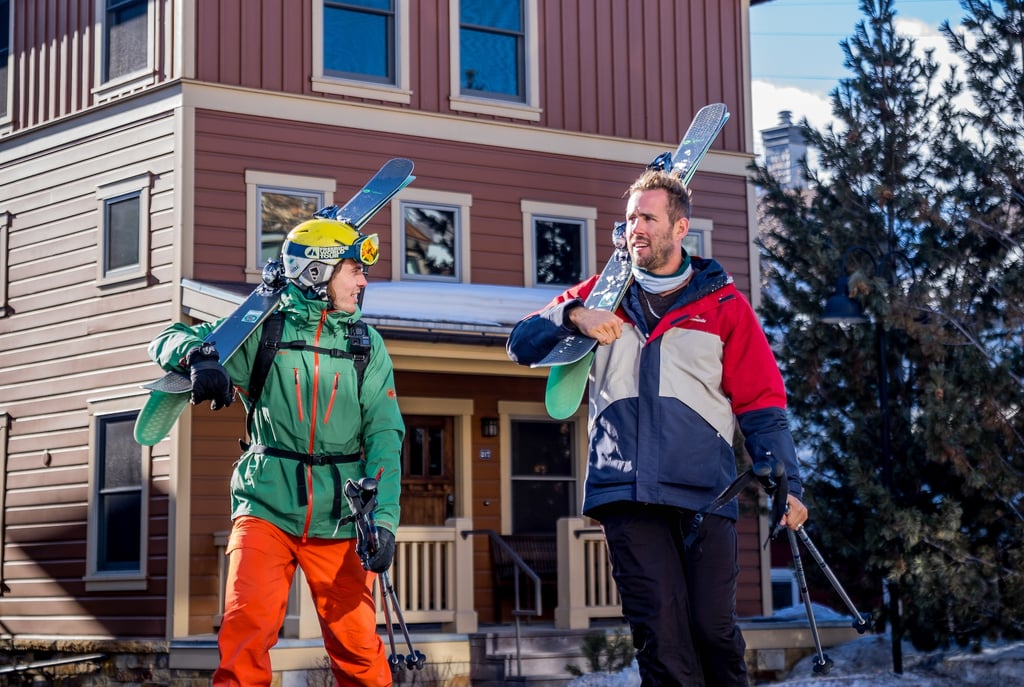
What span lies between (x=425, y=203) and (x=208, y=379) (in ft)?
34.5

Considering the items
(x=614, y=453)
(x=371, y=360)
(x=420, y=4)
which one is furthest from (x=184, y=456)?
(x=614, y=453)

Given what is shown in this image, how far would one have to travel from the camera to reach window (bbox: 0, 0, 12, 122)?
56.7 feet

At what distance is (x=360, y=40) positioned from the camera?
52.4 ft

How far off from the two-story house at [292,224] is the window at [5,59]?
3.1 inches

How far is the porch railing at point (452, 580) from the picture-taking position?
1313 centimetres

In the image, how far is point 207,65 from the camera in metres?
15.0

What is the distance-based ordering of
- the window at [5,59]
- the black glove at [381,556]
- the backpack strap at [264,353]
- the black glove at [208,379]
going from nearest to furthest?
the black glove at [208,379] < the black glove at [381,556] < the backpack strap at [264,353] < the window at [5,59]

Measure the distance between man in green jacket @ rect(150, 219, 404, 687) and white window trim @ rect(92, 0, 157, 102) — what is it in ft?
31.5

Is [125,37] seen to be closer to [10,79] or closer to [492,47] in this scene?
[10,79]

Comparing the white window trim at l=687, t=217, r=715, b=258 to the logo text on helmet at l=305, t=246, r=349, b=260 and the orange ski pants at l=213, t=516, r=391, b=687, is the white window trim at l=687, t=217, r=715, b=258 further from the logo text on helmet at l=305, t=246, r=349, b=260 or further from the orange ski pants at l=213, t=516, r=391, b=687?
the orange ski pants at l=213, t=516, r=391, b=687

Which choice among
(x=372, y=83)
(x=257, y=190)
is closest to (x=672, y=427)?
(x=257, y=190)

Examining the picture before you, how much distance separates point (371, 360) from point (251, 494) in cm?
74

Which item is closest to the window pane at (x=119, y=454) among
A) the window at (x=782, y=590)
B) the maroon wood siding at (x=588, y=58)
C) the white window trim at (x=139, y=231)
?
the white window trim at (x=139, y=231)

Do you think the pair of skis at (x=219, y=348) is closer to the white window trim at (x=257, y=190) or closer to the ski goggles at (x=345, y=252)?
the ski goggles at (x=345, y=252)
